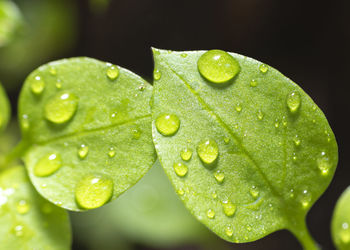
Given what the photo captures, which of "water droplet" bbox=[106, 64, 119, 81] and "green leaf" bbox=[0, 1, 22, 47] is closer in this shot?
"water droplet" bbox=[106, 64, 119, 81]

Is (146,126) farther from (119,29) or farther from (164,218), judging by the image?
(119,29)

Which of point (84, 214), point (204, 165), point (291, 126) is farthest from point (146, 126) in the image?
point (84, 214)

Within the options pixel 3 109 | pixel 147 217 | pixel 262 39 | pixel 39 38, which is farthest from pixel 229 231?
pixel 39 38

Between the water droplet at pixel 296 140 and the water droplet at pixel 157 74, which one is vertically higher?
the water droplet at pixel 157 74

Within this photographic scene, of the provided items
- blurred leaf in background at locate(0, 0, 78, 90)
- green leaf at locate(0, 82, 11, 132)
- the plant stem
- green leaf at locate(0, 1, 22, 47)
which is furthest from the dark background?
the plant stem

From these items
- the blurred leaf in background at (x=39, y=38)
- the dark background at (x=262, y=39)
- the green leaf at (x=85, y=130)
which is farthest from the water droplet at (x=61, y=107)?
the blurred leaf in background at (x=39, y=38)

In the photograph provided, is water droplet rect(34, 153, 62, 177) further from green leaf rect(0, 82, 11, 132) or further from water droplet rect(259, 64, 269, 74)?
water droplet rect(259, 64, 269, 74)

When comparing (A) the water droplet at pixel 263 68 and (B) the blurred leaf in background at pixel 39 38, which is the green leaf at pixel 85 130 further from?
(B) the blurred leaf in background at pixel 39 38
